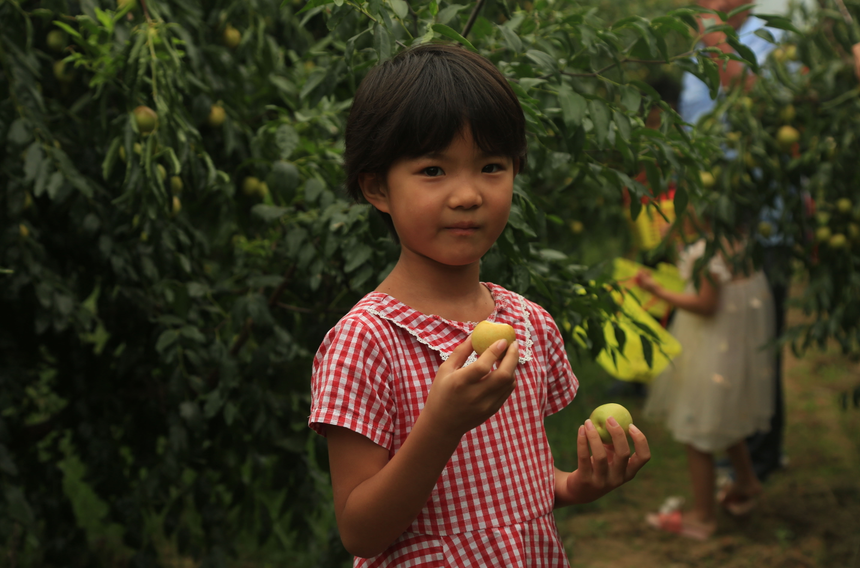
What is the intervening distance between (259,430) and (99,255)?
1.74 feet

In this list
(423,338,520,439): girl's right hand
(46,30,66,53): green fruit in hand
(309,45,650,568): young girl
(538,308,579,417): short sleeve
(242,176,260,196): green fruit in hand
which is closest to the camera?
(423,338,520,439): girl's right hand

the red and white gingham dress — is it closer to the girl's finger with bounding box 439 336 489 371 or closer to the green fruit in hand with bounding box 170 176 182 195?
the girl's finger with bounding box 439 336 489 371

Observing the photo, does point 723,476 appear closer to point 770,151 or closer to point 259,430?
point 770,151

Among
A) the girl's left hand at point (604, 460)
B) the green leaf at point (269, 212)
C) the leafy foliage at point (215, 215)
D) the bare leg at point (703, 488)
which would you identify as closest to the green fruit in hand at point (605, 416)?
the girl's left hand at point (604, 460)

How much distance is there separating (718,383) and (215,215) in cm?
210

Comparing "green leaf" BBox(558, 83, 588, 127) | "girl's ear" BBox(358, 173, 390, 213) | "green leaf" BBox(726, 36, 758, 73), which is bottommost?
"girl's ear" BBox(358, 173, 390, 213)

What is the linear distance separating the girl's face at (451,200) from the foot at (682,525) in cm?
254

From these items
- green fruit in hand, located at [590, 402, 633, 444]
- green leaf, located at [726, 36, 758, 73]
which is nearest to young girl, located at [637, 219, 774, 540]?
green leaf, located at [726, 36, 758, 73]

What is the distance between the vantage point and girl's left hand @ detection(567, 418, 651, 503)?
3.01 feet

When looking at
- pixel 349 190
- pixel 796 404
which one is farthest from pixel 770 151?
pixel 796 404

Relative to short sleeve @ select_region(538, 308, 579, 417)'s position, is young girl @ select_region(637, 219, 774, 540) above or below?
below

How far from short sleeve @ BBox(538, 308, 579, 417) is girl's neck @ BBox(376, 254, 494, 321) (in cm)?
13

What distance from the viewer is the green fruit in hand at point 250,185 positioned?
1.85 m

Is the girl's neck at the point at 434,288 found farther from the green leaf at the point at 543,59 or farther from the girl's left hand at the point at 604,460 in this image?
the green leaf at the point at 543,59
